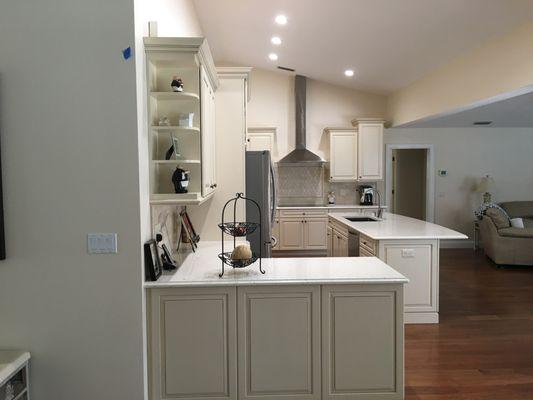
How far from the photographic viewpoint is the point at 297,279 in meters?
2.46

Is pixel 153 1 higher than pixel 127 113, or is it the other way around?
pixel 153 1

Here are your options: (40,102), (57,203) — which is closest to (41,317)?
(57,203)

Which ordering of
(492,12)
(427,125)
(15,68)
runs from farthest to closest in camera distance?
(427,125), (492,12), (15,68)

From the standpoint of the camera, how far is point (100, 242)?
227 cm

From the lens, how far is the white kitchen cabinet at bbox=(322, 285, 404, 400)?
2463mm

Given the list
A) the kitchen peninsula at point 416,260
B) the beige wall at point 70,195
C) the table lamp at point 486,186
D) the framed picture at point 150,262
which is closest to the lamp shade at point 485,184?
the table lamp at point 486,186

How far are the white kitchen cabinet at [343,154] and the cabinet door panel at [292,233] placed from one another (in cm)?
108

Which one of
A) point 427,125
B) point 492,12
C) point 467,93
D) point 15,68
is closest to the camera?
point 15,68

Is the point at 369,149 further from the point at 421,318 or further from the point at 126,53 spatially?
the point at 126,53

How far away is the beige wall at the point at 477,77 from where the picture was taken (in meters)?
3.78

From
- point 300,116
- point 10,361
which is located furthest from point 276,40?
point 10,361

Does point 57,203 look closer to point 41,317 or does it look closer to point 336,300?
point 41,317

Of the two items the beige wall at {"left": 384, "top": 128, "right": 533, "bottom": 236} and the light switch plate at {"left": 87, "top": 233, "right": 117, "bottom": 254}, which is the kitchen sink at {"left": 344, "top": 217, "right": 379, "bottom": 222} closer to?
the beige wall at {"left": 384, "top": 128, "right": 533, "bottom": 236}

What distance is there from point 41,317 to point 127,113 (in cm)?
123
